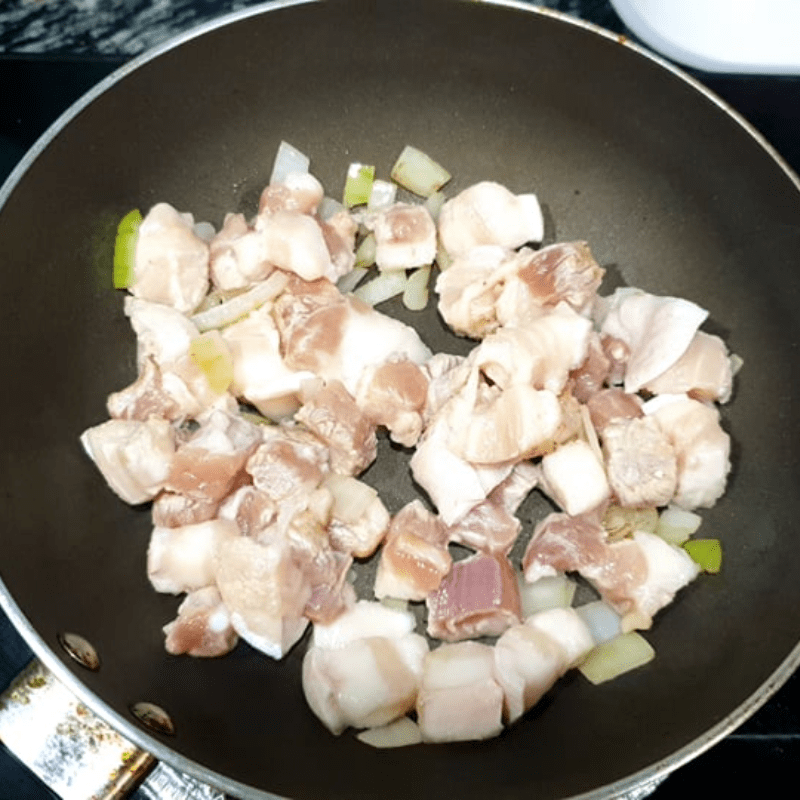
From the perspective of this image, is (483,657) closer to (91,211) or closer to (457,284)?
(457,284)

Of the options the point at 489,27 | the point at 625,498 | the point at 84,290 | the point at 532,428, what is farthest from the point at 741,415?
the point at 84,290

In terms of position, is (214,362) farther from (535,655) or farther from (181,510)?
(535,655)

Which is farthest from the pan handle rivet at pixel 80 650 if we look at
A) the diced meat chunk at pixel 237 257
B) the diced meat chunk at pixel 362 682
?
the diced meat chunk at pixel 237 257

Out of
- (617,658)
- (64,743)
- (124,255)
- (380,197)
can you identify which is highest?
(124,255)

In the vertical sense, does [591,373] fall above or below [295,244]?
below

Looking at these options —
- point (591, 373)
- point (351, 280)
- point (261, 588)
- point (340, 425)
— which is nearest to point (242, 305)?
point (351, 280)

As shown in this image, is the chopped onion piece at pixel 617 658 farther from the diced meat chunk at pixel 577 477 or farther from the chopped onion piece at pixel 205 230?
the chopped onion piece at pixel 205 230

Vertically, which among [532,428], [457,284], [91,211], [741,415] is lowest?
[741,415]
